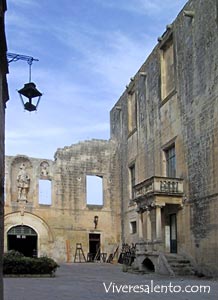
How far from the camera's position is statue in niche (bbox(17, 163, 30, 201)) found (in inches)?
1275

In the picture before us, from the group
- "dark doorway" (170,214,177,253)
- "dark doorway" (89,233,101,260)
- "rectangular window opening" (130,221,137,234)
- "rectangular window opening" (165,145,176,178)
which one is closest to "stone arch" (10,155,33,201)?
"dark doorway" (89,233,101,260)

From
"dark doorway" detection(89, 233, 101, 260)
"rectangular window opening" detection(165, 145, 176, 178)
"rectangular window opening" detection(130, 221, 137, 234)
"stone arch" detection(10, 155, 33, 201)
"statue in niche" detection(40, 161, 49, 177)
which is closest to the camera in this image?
"rectangular window opening" detection(165, 145, 176, 178)

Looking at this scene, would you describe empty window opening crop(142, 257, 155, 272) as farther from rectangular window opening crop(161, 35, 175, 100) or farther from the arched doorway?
the arched doorway

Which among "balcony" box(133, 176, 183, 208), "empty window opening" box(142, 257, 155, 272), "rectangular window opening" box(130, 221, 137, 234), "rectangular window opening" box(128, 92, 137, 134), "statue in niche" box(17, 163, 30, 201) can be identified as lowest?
"empty window opening" box(142, 257, 155, 272)

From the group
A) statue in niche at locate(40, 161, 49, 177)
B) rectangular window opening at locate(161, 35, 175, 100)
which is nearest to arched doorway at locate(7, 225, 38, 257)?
statue in niche at locate(40, 161, 49, 177)

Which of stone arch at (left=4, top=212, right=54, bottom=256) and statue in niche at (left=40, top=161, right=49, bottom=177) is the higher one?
statue in niche at (left=40, top=161, right=49, bottom=177)

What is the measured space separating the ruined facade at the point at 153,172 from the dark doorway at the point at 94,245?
98mm

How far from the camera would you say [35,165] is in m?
33.5

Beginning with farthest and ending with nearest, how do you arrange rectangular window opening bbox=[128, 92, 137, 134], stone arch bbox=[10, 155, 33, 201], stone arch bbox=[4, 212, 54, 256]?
rectangular window opening bbox=[128, 92, 137, 134] < stone arch bbox=[10, 155, 33, 201] < stone arch bbox=[4, 212, 54, 256]

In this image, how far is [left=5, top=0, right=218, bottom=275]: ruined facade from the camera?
21.3m

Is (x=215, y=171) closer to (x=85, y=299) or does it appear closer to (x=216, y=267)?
(x=216, y=267)

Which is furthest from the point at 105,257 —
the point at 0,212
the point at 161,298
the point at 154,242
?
the point at 0,212

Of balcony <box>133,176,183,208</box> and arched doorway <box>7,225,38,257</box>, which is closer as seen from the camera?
balcony <box>133,176,183,208</box>

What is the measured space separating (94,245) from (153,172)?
31.1ft
